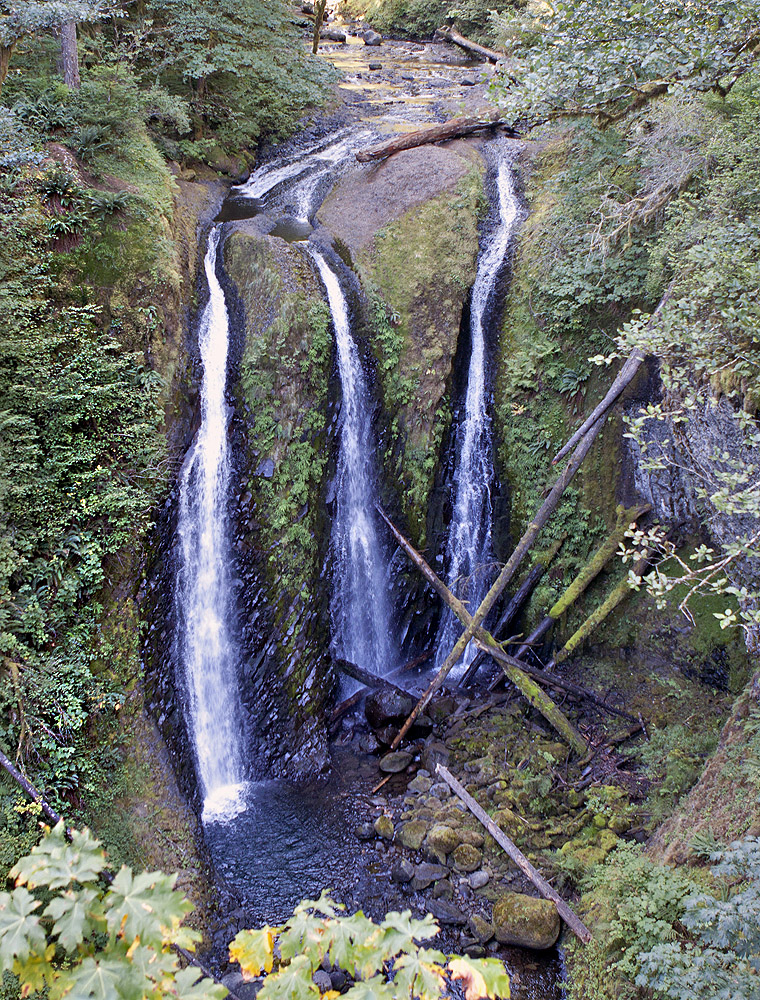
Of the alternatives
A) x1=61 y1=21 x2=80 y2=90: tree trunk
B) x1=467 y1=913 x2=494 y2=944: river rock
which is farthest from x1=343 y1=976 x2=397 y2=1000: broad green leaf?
x1=61 y1=21 x2=80 y2=90: tree trunk

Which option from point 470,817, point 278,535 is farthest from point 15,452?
point 470,817

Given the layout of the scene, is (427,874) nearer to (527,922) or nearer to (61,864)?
(527,922)

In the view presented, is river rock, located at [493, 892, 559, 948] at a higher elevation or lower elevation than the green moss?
lower

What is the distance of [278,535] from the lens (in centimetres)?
959

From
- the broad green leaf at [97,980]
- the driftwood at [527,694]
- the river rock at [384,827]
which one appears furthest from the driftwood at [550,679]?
the broad green leaf at [97,980]

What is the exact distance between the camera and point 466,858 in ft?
24.2

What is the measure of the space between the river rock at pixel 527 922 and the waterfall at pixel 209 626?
3.91m

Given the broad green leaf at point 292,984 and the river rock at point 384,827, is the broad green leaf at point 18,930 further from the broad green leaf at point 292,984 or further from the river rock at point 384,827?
the river rock at point 384,827

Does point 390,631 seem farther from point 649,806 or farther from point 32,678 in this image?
point 32,678

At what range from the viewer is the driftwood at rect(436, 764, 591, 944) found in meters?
6.15

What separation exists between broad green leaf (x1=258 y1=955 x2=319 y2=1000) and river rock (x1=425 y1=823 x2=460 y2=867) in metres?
6.12

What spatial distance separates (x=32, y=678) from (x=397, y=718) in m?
5.35

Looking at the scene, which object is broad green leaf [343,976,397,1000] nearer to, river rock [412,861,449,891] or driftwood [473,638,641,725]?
river rock [412,861,449,891]

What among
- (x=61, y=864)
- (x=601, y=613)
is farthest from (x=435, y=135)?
(x=61, y=864)
